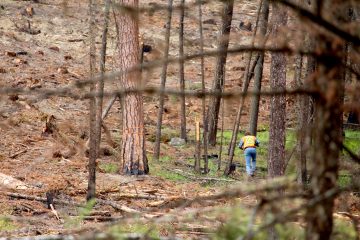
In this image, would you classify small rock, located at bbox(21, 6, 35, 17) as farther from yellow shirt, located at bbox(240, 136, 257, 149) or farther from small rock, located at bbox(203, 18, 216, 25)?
yellow shirt, located at bbox(240, 136, 257, 149)

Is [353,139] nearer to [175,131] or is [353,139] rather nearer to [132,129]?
[175,131]

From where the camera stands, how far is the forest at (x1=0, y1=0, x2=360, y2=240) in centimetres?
416

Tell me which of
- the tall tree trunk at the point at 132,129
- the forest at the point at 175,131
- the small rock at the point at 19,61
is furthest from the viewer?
the small rock at the point at 19,61

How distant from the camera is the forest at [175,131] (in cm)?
416

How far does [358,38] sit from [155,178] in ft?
54.4

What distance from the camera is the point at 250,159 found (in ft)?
74.0

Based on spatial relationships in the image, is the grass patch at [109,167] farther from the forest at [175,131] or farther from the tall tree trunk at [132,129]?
the tall tree trunk at [132,129]

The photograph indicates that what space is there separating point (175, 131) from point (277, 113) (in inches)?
681

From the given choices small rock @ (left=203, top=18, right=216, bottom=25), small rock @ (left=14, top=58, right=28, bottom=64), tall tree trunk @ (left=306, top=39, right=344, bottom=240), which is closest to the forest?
tall tree trunk @ (left=306, top=39, right=344, bottom=240)

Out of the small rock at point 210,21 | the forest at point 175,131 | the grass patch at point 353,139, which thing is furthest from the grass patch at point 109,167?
the small rock at point 210,21

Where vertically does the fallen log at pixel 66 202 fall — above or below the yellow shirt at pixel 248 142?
below

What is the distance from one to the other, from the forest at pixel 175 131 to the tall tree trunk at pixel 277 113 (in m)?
0.02

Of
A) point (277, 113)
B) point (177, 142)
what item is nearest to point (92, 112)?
point (277, 113)

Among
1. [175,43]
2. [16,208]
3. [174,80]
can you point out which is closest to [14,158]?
[16,208]
